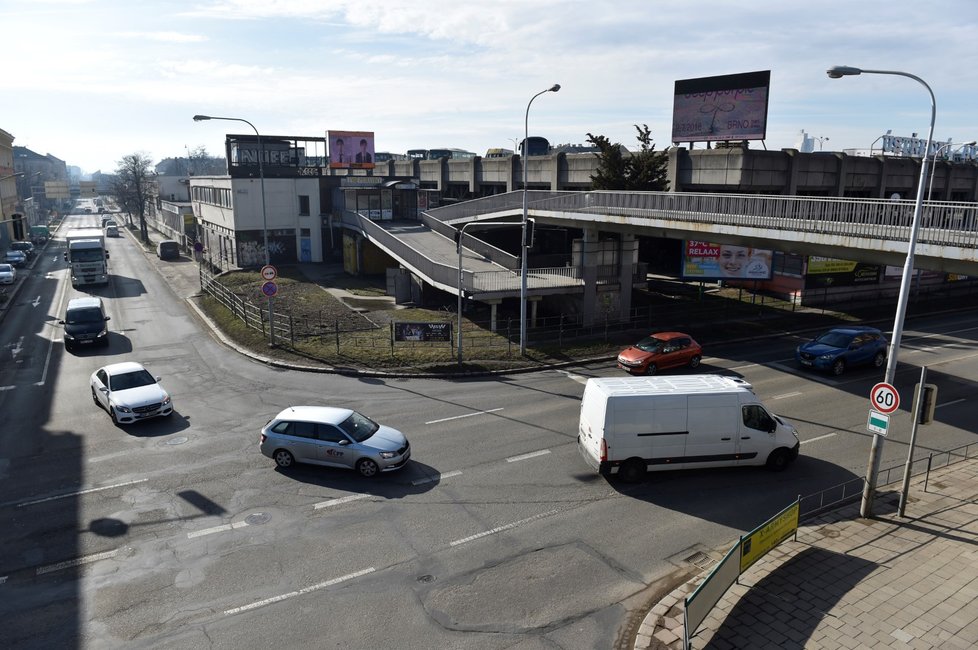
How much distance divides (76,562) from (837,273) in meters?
42.2

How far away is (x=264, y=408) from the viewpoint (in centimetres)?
2042

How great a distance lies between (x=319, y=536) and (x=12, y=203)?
87.7 m

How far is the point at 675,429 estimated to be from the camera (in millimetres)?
14633

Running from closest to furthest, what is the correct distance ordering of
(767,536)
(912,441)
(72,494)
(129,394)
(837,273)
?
(767,536) → (912,441) → (72,494) → (129,394) → (837,273)

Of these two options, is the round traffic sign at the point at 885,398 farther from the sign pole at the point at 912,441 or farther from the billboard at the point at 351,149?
the billboard at the point at 351,149

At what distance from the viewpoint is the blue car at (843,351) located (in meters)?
23.8

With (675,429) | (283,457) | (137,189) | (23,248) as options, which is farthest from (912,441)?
(137,189)

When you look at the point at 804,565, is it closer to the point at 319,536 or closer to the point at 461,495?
the point at 461,495

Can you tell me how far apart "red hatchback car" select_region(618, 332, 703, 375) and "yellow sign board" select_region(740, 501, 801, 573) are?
12480 millimetres

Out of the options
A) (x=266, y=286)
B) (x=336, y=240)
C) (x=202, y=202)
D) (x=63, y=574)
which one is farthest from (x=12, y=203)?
(x=63, y=574)

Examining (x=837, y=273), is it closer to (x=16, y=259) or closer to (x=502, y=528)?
(x=502, y=528)

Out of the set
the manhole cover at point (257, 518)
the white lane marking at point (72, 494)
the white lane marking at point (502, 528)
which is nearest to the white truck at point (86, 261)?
the white lane marking at point (72, 494)

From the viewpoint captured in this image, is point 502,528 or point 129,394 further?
point 129,394

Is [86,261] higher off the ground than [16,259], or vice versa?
[86,261]
